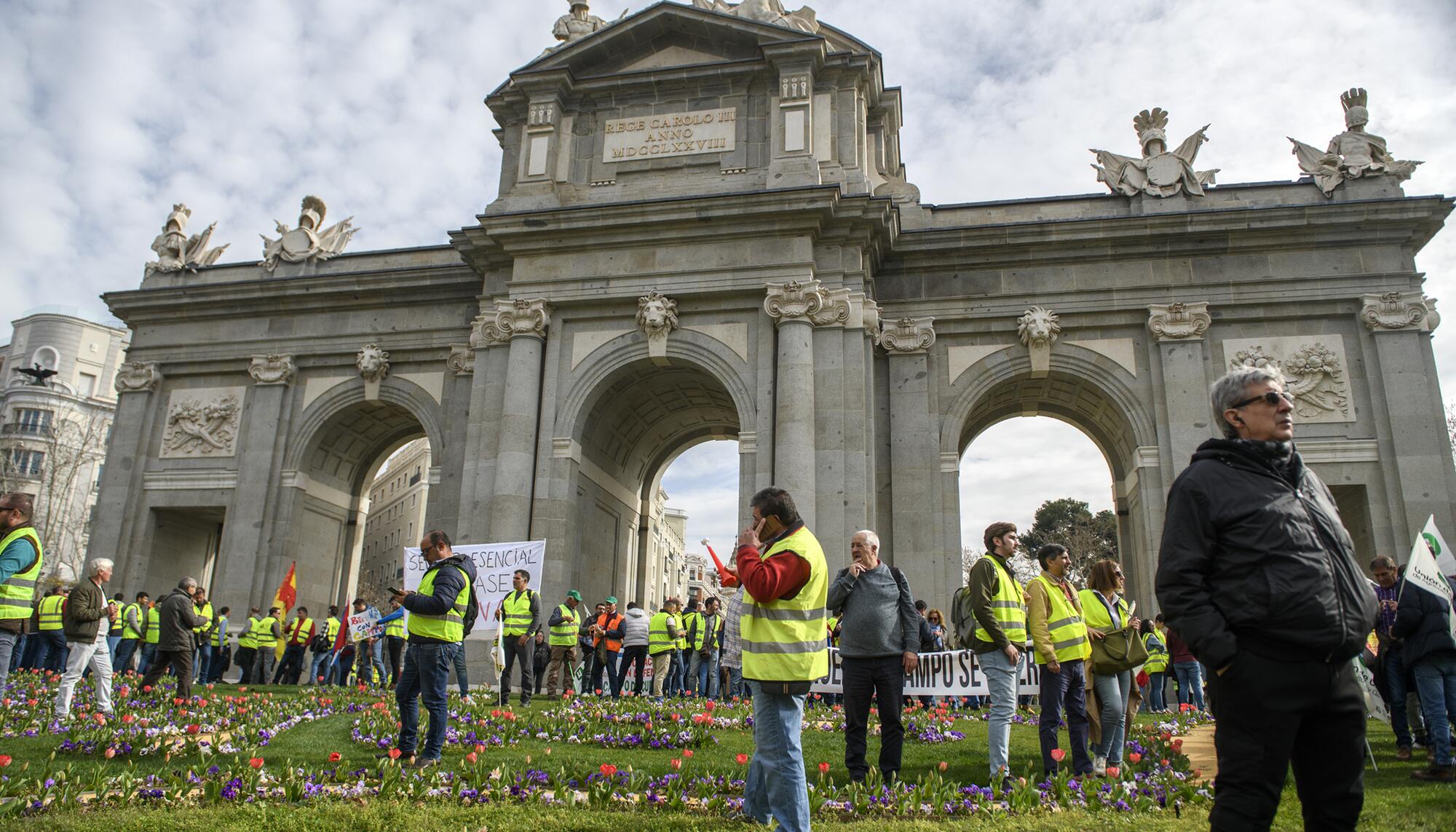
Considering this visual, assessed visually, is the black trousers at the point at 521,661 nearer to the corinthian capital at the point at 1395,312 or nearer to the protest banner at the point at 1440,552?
the protest banner at the point at 1440,552

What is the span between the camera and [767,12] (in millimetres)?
22594

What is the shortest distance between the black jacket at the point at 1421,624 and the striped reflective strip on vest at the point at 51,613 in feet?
53.2

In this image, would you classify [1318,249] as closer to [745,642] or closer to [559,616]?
[559,616]

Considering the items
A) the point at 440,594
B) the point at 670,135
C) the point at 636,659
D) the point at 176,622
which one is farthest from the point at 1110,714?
the point at 670,135

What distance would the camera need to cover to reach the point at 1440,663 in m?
8.30

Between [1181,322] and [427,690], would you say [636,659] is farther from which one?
[1181,322]

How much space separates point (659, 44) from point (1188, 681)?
56.9 feet

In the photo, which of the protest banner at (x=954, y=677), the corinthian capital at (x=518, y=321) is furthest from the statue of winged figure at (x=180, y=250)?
the protest banner at (x=954, y=677)

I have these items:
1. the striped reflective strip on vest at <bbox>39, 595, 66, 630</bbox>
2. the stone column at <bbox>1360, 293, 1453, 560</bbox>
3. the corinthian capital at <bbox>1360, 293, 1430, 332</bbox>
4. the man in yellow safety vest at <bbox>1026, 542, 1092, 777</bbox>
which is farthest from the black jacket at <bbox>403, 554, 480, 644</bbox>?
the corinthian capital at <bbox>1360, 293, 1430, 332</bbox>

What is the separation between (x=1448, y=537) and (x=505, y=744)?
1807 cm

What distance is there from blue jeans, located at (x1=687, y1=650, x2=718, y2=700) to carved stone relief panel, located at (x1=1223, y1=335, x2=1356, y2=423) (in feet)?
40.5

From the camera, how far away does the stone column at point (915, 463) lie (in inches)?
789

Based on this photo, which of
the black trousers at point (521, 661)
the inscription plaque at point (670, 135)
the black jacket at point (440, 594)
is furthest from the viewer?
the inscription plaque at point (670, 135)

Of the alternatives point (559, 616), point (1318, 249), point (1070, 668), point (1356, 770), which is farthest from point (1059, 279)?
point (1356, 770)
